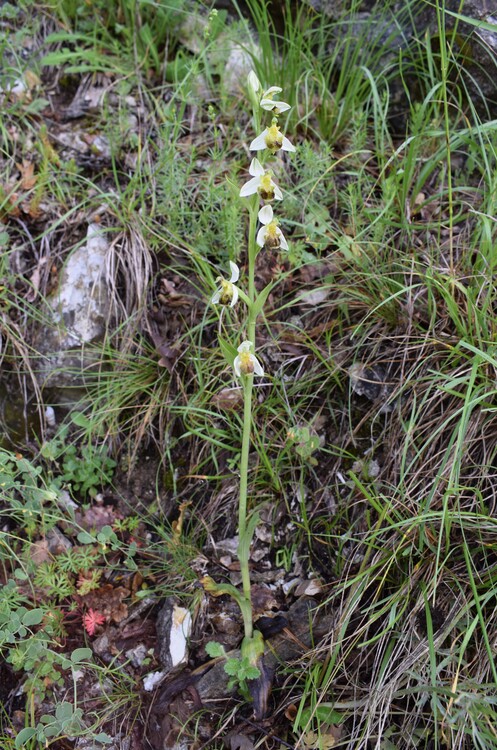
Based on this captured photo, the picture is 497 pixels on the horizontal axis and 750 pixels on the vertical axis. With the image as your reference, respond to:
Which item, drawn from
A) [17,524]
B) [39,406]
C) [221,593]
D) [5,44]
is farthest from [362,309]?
[5,44]

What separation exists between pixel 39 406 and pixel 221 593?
1.25m

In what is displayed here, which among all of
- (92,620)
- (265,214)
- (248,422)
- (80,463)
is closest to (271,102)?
(265,214)

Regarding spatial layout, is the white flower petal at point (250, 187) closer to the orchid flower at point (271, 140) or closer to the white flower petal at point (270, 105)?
the orchid flower at point (271, 140)

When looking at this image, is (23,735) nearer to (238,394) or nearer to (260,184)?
(238,394)

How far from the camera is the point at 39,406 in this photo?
2.84 meters

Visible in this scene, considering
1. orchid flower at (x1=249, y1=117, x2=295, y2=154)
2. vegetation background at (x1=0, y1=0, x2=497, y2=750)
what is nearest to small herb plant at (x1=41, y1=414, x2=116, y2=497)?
vegetation background at (x1=0, y1=0, x2=497, y2=750)

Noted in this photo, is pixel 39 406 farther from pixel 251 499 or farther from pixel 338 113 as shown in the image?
pixel 338 113

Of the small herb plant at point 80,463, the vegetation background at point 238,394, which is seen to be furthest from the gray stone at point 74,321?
the small herb plant at point 80,463

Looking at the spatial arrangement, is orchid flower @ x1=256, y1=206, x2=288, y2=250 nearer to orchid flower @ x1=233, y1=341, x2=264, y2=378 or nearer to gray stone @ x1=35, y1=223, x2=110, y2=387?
orchid flower @ x1=233, y1=341, x2=264, y2=378

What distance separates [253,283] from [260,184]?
295 millimetres

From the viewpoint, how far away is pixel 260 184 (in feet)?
5.76

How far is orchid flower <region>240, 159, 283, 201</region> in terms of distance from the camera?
1735 millimetres

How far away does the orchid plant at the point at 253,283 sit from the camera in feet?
5.72

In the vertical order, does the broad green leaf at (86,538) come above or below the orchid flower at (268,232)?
below
